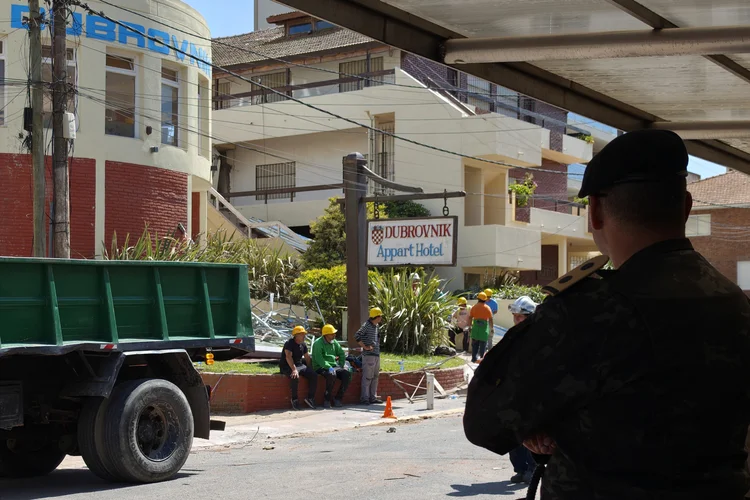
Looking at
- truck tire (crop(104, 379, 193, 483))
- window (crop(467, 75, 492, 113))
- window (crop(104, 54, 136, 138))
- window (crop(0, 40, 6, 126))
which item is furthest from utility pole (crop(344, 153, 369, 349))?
window (crop(467, 75, 492, 113))

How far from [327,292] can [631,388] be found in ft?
72.5

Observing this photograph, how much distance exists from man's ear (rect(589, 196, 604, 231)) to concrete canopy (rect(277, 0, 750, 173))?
2.32m

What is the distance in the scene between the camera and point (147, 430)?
1064cm

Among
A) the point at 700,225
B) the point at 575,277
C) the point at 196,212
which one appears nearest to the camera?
the point at 575,277

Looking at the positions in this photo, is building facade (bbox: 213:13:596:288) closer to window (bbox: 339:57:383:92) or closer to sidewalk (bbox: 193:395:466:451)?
window (bbox: 339:57:383:92)

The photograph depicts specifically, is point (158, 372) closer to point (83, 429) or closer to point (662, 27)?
point (83, 429)

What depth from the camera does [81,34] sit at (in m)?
22.2

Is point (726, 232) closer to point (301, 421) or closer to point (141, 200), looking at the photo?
point (141, 200)

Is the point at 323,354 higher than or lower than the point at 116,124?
lower

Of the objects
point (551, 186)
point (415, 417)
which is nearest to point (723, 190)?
point (551, 186)

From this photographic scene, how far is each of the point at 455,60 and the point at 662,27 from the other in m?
1.12

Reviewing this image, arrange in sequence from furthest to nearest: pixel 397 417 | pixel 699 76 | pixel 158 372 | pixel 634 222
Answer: pixel 397 417 → pixel 158 372 → pixel 699 76 → pixel 634 222

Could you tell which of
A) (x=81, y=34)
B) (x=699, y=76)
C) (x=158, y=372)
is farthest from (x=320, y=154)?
(x=699, y=76)

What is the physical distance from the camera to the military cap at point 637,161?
2484mm
